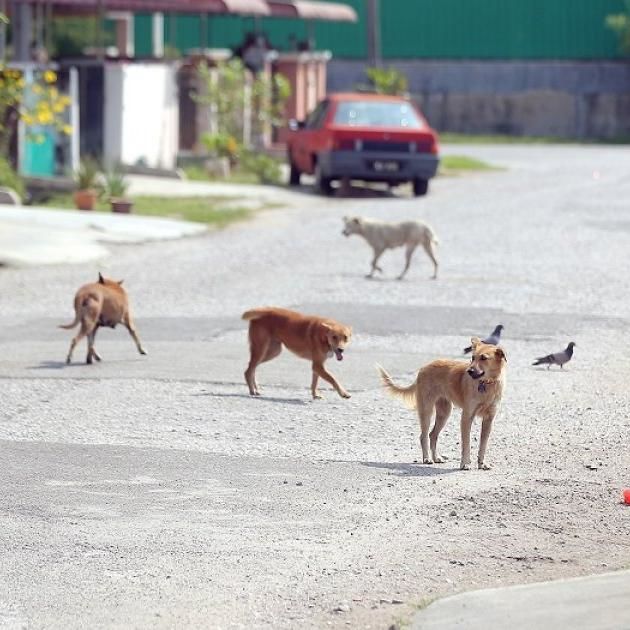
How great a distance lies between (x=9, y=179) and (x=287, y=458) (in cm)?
1694

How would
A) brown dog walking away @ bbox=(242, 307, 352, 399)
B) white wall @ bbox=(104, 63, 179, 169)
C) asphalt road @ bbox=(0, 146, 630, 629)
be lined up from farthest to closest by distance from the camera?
1. white wall @ bbox=(104, 63, 179, 169)
2. brown dog walking away @ bbox=(242, 307, 352, 399)
3. asphalt road @ bbox=(0, 146, 630, 629)

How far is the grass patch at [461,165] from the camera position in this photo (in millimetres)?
36812

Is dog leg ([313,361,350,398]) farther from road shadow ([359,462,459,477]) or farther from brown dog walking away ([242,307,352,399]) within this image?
road shadow ([359,462,459,477])

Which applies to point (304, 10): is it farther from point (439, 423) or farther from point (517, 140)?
point (439, 423)

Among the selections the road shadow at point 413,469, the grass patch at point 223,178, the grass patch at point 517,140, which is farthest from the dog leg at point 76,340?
the grass patch at point 517,140

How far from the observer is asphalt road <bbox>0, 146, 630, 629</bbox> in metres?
7.43

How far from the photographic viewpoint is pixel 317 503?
8836 mm

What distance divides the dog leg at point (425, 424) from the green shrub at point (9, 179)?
55.4 ft

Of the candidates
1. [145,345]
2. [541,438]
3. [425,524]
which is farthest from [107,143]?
[425,524]

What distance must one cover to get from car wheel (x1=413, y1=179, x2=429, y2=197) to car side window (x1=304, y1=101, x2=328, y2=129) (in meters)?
2.05

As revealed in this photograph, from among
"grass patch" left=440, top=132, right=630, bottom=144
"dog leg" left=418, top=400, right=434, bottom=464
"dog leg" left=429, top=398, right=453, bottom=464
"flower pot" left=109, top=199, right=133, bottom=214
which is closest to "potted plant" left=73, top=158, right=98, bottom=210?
"flower pot" left=109, top=199, right=133, bottom=214

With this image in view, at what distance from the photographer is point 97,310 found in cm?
1336

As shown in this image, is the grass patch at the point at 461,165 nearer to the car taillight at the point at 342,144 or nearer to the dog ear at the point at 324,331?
the car taillight at the point at 342,144

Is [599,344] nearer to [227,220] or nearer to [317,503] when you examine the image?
[317,503]
